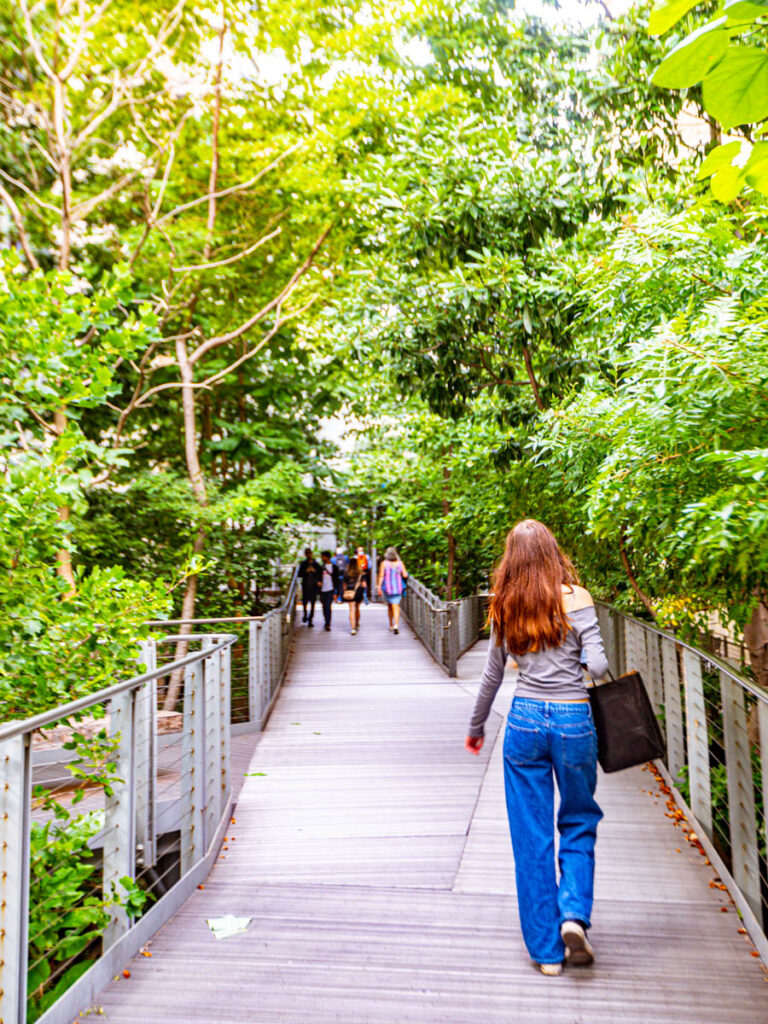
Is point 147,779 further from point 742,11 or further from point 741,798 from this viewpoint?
point 742,11

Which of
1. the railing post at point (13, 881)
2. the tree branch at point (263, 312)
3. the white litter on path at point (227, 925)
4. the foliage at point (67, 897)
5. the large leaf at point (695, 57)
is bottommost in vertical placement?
the white litter on path at point (227, 925)

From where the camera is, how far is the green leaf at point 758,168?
1.75 meters

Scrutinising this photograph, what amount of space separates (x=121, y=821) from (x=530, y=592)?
2.01m

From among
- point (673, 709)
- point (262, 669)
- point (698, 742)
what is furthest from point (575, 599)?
point (262, 669)

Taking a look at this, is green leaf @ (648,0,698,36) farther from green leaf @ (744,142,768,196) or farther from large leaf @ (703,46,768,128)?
green leaf @ (744,142,768,196)

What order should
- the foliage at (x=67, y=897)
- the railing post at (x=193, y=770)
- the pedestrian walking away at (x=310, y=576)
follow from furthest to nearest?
the pedestrian walking away at (x=310, y=576), the railing post at (x=193, y=770), the foliage at (x=67, y=897)

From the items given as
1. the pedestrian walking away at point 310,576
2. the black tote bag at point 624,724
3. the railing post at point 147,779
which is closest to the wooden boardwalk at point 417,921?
the railing post at point 147,779

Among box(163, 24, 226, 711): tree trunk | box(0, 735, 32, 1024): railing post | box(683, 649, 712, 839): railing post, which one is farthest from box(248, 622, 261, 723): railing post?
box(0, 735, 32, 1024): railing post

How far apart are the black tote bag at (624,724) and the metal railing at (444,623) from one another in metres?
10.0

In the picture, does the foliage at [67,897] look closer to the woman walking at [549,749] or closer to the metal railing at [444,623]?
the woman walking at [549,749]

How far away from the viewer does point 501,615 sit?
11.8 ft

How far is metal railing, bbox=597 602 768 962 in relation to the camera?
12.3ft

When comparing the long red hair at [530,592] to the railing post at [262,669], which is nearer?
the long red hair at [530,592]

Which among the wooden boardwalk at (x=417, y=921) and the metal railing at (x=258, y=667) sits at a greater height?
the metal railing at (x=258, y=667)
